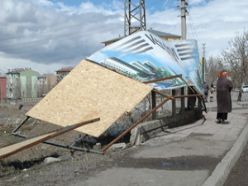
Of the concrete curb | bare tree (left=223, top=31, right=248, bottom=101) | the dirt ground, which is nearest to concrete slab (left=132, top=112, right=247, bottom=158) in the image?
the concrete curb

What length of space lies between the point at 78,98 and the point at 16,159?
7.13ft

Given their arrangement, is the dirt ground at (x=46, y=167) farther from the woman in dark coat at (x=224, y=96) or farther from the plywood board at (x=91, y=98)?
the woman in dark coat at (x=224, y=96)

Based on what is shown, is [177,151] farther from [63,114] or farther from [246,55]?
[246,55]

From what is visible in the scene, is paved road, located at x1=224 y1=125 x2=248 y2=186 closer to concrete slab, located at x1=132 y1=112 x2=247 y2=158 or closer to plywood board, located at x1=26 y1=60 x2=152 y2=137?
concrete slab, located at x1=132 y1=112 x2=247 y2=158

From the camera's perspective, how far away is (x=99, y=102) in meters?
12.6

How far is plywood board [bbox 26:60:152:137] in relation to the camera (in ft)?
39.8

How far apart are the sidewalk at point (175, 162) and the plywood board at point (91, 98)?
3.58 ft

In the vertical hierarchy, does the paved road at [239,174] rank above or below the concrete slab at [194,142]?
below

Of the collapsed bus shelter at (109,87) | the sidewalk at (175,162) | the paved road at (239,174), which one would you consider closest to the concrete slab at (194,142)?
the sidewalk at (175,162)

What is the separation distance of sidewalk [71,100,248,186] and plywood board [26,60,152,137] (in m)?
1.09

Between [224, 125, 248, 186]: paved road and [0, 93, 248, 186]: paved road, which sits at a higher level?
[0, 93, 248, 186]: paved road

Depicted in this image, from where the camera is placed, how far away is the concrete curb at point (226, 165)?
8078 millimetres

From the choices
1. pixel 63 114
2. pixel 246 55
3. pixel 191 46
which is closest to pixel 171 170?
pixel 63 114

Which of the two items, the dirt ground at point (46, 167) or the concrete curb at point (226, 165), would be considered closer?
the concrete curb at point (226, 165)
